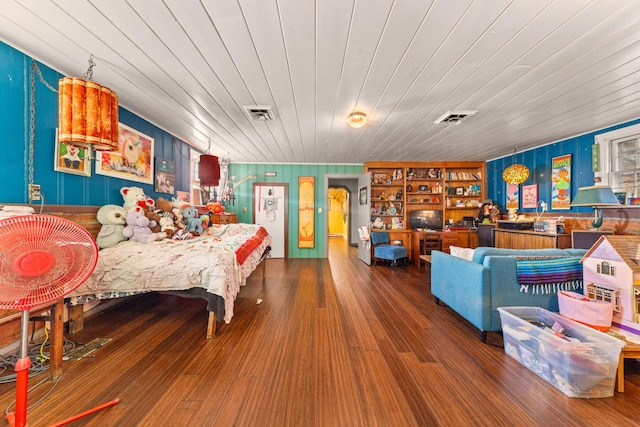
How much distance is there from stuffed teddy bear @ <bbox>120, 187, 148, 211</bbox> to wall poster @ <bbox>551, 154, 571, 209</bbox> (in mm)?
5896

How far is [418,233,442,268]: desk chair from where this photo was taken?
198 inches

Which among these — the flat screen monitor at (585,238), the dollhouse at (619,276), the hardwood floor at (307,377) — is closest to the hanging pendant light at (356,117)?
the hardwood floor at (307,377)

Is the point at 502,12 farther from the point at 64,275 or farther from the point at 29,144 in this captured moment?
the point at 29,144

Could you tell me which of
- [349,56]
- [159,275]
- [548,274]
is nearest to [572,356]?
[548,274]

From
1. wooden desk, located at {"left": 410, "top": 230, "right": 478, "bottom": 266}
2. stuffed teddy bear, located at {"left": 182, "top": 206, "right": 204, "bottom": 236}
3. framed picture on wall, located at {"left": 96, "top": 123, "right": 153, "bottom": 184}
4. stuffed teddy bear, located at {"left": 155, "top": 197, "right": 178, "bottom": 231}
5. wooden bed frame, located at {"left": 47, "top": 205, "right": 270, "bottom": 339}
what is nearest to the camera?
wooden bed frame, located at {"left": 47, "top": 205, "right": 270, "bottom": 339}

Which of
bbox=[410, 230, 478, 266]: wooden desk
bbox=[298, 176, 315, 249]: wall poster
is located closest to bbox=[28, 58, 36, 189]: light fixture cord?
bbox=[298, 176, 315, 249]: wall poster

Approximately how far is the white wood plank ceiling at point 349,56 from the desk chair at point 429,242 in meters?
2.45

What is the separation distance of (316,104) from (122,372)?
2777mm

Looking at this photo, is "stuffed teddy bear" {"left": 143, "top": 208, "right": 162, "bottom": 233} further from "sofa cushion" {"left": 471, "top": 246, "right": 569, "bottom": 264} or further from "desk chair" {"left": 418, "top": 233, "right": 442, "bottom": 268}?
"desk chair" {"left": 418, "top": 233, "right": 442, "bottom": 268}

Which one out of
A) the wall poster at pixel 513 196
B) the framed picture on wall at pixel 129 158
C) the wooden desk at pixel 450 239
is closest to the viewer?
the framed picture on wall at pixel 129 158

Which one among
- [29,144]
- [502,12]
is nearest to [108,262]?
[29,144]

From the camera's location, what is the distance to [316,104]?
8.63 feet

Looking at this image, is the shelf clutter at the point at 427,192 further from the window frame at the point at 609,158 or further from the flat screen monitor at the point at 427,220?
the window frame at the point at 609,158

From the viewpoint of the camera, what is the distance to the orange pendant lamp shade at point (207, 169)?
12.4 feet
